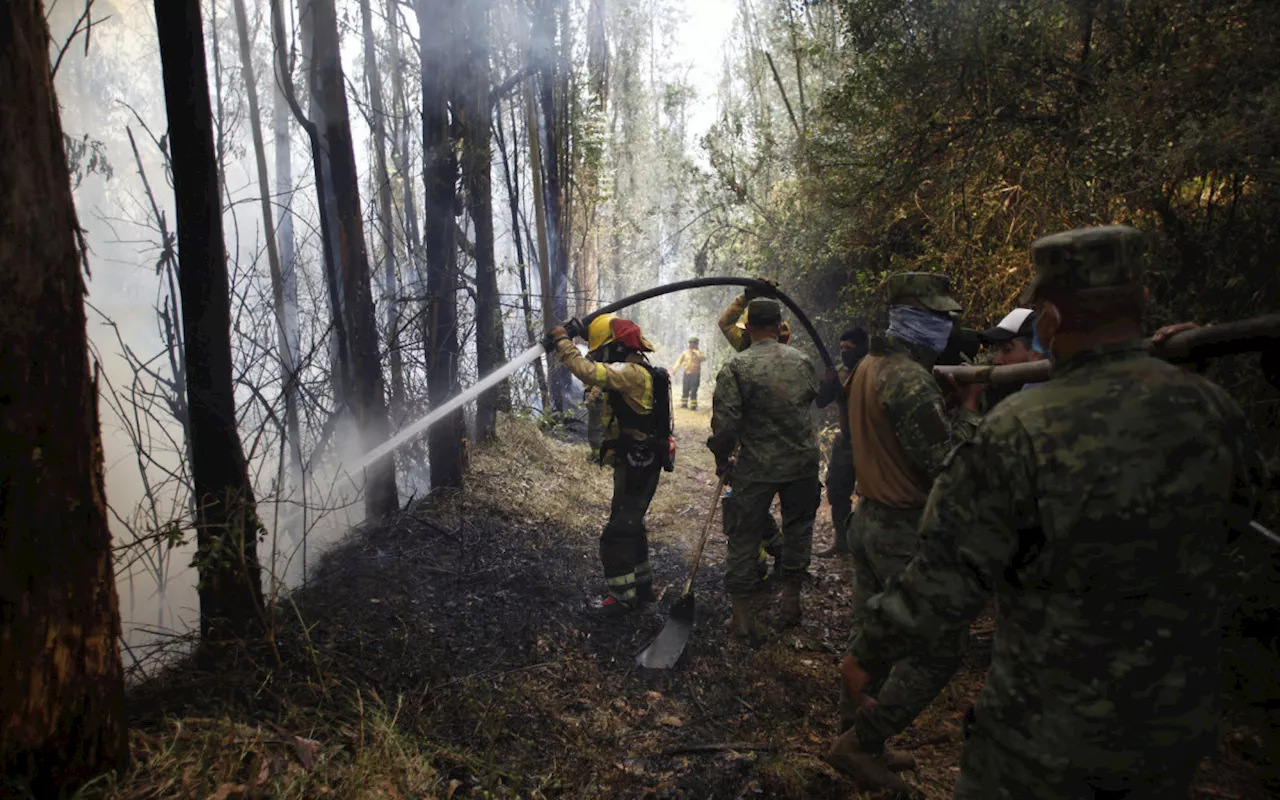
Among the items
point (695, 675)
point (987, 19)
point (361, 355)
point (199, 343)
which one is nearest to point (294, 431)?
point (361, 355)

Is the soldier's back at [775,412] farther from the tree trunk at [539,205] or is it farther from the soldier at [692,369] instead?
the soldier at [692,369]

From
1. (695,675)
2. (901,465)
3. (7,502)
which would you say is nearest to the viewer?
(7,502)

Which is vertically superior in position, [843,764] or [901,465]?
[901,465]

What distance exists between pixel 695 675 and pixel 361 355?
14.6 ft

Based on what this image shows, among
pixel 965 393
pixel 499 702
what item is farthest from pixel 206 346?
pixel 965 393

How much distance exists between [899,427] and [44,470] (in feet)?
11.9

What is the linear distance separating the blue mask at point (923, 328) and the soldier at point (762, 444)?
153cm

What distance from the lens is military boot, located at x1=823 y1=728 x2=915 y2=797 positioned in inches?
117

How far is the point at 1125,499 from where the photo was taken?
1.57 meters

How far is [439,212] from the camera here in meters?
7.72

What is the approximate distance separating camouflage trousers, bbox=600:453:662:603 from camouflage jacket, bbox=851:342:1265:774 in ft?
12.6

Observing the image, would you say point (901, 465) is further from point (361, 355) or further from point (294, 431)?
point (294, 431)

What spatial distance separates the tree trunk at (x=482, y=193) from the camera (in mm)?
7883

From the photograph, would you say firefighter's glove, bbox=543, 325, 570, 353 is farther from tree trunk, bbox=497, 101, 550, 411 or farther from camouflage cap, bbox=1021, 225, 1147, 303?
camouflage cap, bbox=1021, 225, 1147, 303
